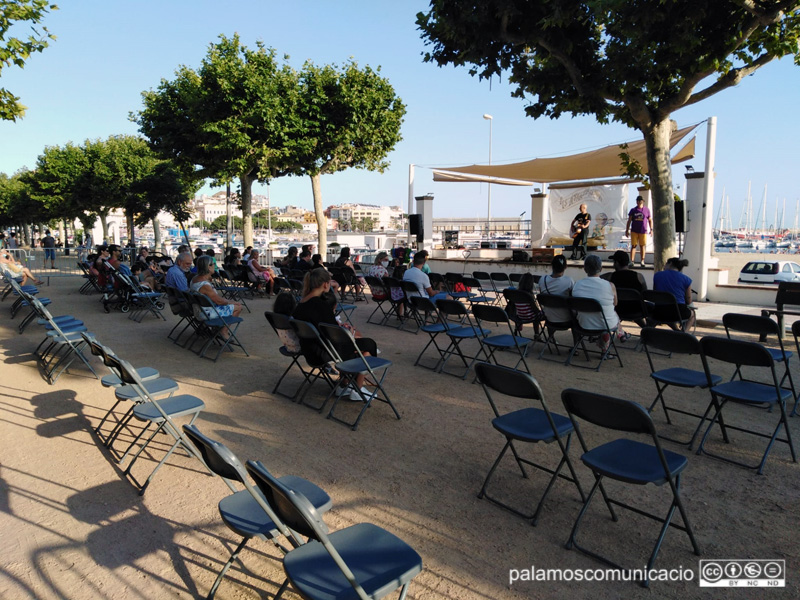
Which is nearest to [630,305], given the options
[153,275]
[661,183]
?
[661,183]

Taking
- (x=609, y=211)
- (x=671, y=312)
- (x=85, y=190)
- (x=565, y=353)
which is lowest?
(x=565, y=353)

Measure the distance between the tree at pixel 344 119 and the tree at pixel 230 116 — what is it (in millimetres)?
535

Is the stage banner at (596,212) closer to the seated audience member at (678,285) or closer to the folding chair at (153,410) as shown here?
the seated audience member at (678,285)

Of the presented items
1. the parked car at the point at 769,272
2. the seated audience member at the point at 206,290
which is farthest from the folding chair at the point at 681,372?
the parked car at the point at 769,272

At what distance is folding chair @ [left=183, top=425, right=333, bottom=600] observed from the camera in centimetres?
188

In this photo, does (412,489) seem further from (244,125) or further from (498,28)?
(244,125)

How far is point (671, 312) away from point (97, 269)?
439 inches

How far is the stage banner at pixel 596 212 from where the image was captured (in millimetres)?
17438

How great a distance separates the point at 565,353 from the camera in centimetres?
667

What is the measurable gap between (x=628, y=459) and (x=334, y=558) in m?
1.68

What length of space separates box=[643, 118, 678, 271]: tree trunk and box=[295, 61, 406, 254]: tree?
968cm

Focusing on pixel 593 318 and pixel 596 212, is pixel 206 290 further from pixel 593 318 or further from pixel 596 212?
pixel 596 212

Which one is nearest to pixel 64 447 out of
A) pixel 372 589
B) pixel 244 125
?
pixel 372 589

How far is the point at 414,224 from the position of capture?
1712 centimetres
